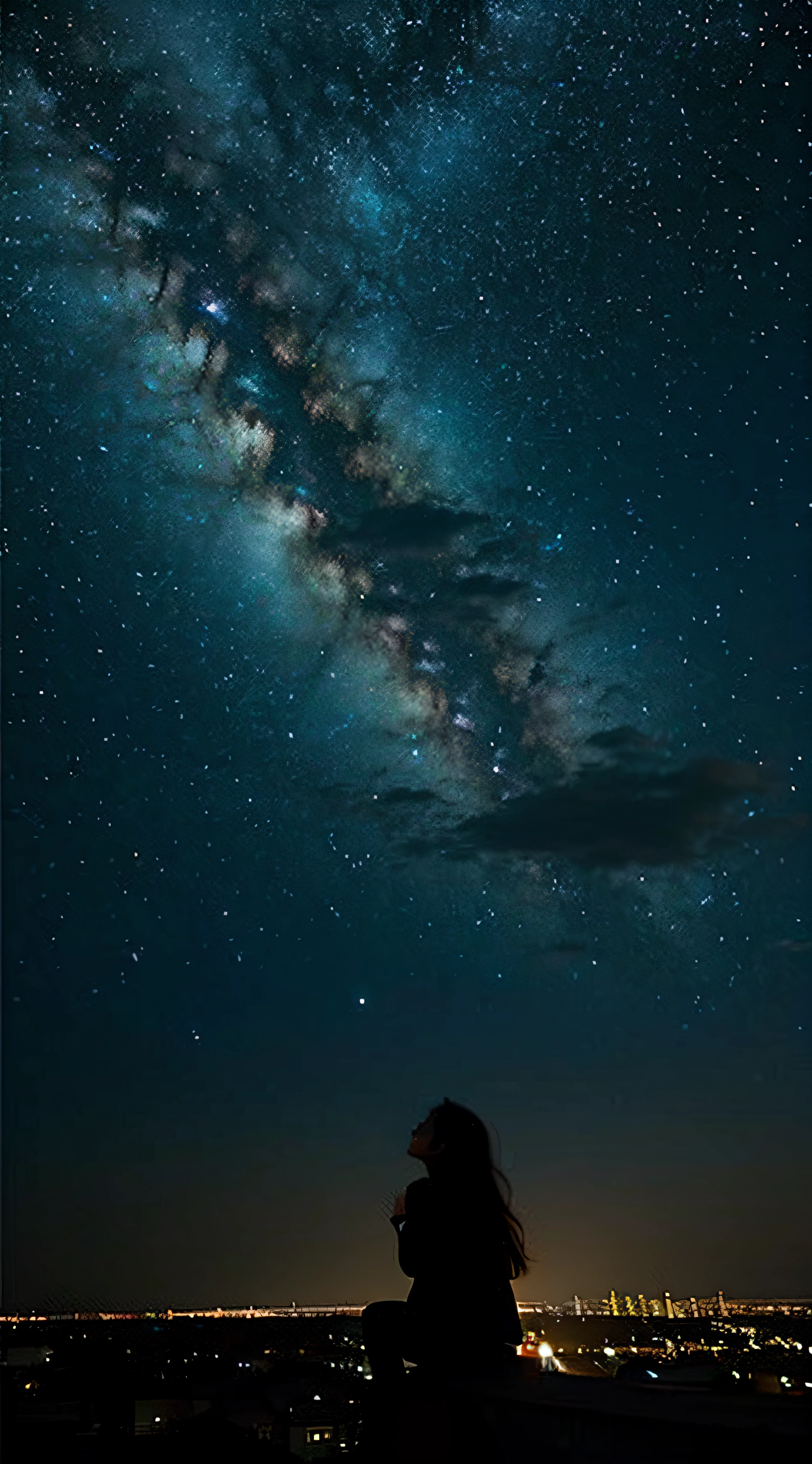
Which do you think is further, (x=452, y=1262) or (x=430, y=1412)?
(x=452, y=1262)

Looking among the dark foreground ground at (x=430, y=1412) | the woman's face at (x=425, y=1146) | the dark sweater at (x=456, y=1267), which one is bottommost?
the dark foreground ground at (x=430, y=1412)

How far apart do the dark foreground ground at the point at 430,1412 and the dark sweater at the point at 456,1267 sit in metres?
0.08

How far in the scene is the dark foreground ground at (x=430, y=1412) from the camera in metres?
1.96

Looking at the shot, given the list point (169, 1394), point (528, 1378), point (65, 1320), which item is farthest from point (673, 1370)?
point (65, 1320)

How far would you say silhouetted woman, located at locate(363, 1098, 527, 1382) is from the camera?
2.87m

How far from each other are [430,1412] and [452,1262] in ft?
1.80

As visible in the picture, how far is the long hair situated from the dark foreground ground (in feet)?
0.96

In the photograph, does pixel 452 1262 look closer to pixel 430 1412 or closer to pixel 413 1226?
pixel 413 1226

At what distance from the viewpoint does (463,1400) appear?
2494mm

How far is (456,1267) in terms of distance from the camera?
2998 mm

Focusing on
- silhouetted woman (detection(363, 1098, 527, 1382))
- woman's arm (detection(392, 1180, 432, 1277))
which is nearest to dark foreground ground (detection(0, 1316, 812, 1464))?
silhouetted woman (detection(363, 1098, 527, 1382))

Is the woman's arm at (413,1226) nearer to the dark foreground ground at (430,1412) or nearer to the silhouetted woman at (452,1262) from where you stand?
the silhouetted woman at (452,1262)

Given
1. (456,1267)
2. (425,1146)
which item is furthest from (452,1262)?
(425,1146)

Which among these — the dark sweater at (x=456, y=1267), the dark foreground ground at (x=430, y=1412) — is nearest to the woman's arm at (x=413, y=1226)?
the dark sweater at (x=456, y=1267)
